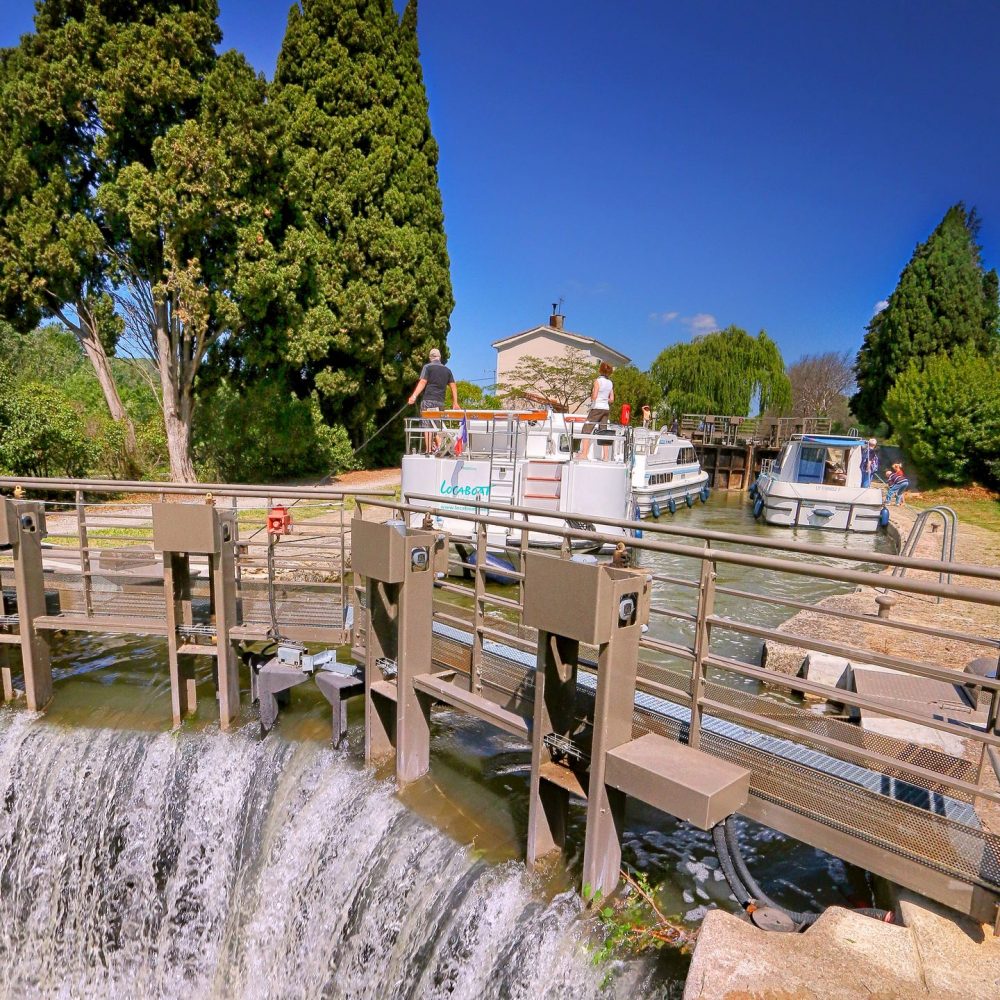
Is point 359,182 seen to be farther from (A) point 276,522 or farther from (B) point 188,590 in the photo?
(B) point 188,590

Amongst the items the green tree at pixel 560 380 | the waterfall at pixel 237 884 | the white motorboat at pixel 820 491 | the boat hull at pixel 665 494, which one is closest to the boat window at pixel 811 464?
the white motorboat at pixel 820 491

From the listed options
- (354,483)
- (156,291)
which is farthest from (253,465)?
(156,291)

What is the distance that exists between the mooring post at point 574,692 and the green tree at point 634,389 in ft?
129

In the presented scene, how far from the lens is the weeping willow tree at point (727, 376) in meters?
45.4

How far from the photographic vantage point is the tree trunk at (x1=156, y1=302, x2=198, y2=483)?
55.8 feet

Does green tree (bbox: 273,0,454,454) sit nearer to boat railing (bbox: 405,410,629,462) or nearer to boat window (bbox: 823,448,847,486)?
boat railing (bbox: 405,410,629,462)

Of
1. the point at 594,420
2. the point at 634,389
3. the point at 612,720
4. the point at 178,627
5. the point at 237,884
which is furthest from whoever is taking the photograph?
the point at 634,389

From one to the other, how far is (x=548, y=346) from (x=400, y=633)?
5019 cm

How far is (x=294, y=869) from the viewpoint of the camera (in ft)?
14.9

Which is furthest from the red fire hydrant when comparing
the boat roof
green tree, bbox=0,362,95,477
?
the boat roof

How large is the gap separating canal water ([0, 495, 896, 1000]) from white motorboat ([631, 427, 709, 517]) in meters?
14.5

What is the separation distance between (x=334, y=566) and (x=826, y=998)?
30.0ft

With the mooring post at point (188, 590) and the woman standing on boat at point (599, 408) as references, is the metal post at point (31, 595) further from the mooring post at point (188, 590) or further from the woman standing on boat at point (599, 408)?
the woman standing on boat at point (599, 408)

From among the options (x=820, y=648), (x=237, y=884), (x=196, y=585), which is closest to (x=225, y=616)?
(x=237, y=884)
